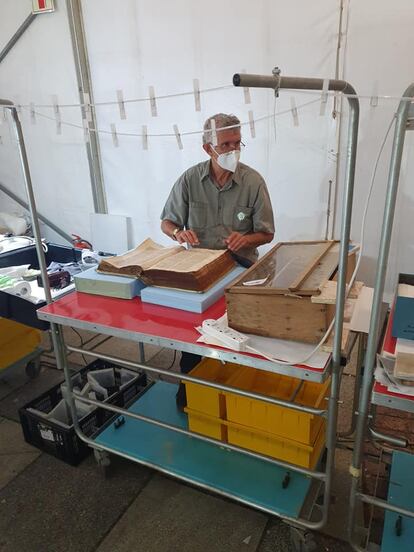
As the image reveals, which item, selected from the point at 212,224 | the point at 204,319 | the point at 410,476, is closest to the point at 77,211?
the point at 212,224

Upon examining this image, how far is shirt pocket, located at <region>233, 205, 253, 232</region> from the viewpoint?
1.93m

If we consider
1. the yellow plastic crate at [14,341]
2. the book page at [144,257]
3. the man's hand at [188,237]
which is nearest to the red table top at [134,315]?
the book page at [144,257]

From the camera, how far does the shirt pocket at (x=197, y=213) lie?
1985 mm

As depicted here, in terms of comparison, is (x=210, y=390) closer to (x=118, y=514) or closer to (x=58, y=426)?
(x=118, y=514)

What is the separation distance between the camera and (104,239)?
3.87 metres

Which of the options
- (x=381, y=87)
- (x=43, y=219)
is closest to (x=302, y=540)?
(x=381, y=87)

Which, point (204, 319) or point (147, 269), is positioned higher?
point (147, 269)

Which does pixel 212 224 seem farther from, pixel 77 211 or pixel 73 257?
pixel 77 211

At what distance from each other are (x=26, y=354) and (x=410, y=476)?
6.63ft

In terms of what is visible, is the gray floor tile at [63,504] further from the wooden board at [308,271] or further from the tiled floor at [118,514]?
the wooden board at [308,271]

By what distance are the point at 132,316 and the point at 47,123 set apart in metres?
3.21

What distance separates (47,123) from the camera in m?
3.81

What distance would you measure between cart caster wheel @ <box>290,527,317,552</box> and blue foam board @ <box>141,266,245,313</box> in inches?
31.4

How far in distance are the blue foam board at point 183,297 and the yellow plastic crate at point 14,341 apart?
47.2 inches
